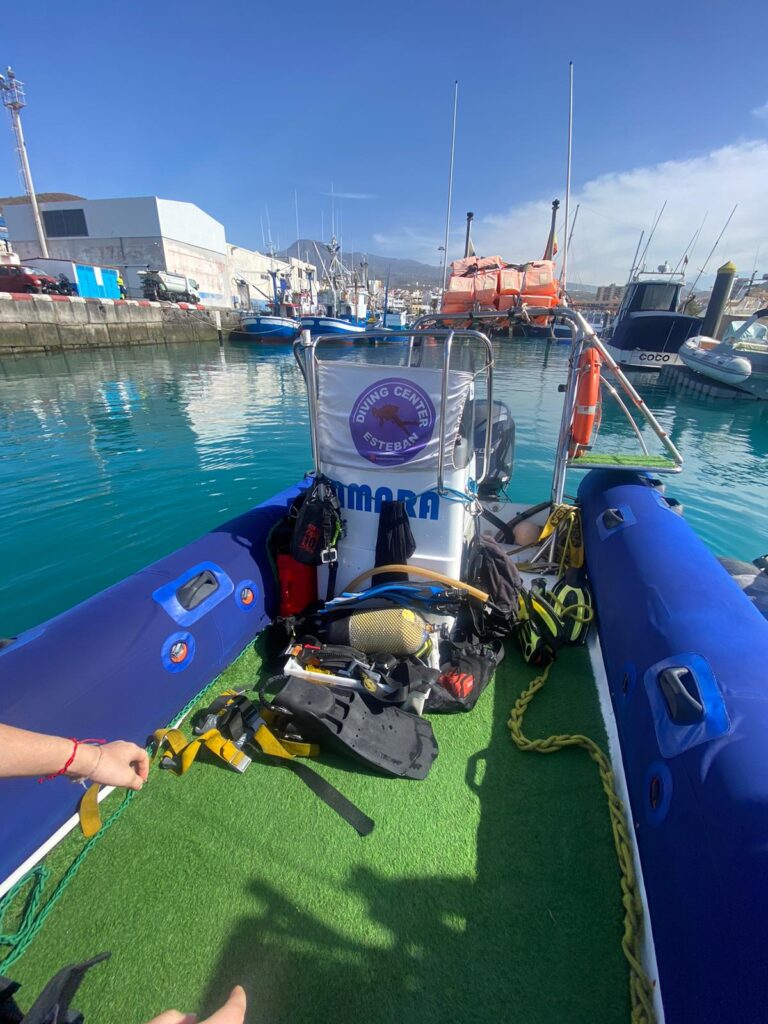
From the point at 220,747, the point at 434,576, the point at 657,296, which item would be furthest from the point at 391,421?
the point at 657,296

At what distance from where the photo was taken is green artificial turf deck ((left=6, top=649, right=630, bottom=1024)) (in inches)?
60.3

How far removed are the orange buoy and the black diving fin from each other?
8.81 ft

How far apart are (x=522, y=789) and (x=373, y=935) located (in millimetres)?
931

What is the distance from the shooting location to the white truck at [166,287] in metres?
36.2

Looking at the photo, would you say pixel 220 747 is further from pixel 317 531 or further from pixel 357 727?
pixel 317 531

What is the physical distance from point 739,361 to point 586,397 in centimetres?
1763

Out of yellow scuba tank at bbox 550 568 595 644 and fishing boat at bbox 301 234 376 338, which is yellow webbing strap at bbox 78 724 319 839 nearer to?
yellow scuba tank at bbox 550 568 595 644

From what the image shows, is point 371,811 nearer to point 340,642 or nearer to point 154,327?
point 340,642

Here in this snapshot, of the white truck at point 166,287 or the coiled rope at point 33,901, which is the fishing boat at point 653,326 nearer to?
the coiled rope at point 33,901

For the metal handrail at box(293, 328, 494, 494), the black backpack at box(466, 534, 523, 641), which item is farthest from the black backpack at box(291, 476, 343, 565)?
the black backpack at box(466, 534, 523, 641)

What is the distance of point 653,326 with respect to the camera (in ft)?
68.5

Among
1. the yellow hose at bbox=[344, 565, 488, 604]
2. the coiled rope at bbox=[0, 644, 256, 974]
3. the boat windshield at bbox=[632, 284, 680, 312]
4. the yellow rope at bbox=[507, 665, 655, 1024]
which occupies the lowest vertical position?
the coiled rope at bbox=[0, 644, 256, 974]

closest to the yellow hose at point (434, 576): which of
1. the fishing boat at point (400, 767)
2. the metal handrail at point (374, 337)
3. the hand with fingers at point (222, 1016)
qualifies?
the fishing boat at point (400, 767)

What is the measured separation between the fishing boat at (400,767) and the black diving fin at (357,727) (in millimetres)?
15
